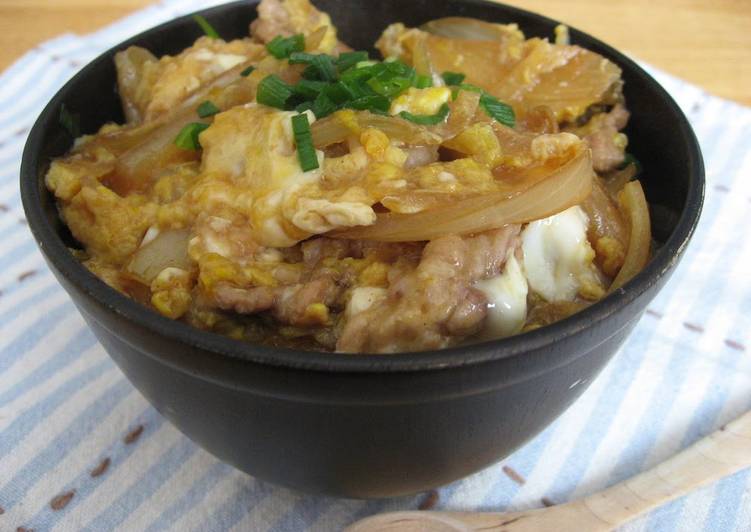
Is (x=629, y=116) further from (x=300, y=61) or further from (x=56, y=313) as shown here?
(x=56, y=313)

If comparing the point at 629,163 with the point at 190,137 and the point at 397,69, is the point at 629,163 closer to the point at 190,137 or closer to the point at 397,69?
the point at 397,69

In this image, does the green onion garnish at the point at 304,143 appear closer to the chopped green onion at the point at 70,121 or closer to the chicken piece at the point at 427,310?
the chicken piece at the point at 427,310

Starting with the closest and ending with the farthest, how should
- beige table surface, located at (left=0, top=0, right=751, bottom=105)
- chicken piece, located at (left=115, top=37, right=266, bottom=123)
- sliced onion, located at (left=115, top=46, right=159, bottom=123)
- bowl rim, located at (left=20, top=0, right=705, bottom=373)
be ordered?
bowl rim, located at (left=20, top=0, right=705, bottom=373), chicken piece, located at (left=115, top=37, right=266, bottom=123), sliced onion, located at (left=115, top=46, right=159, bottom=123), beige table surface, located at (left=0, top=0, right=751, bottom=105)

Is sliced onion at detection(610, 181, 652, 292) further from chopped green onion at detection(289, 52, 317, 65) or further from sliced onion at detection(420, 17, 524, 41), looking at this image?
chopped green onion at detection(289, 52, 317, 65)

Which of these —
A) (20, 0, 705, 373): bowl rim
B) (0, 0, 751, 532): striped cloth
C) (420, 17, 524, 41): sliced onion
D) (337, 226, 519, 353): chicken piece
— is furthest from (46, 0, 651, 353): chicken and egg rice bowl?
(0, 0, 751, 532): striped cloth

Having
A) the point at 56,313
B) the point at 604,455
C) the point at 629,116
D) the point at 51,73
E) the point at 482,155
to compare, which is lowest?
the point at 604,455

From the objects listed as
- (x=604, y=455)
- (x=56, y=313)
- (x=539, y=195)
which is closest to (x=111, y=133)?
(x=56, y=313)
